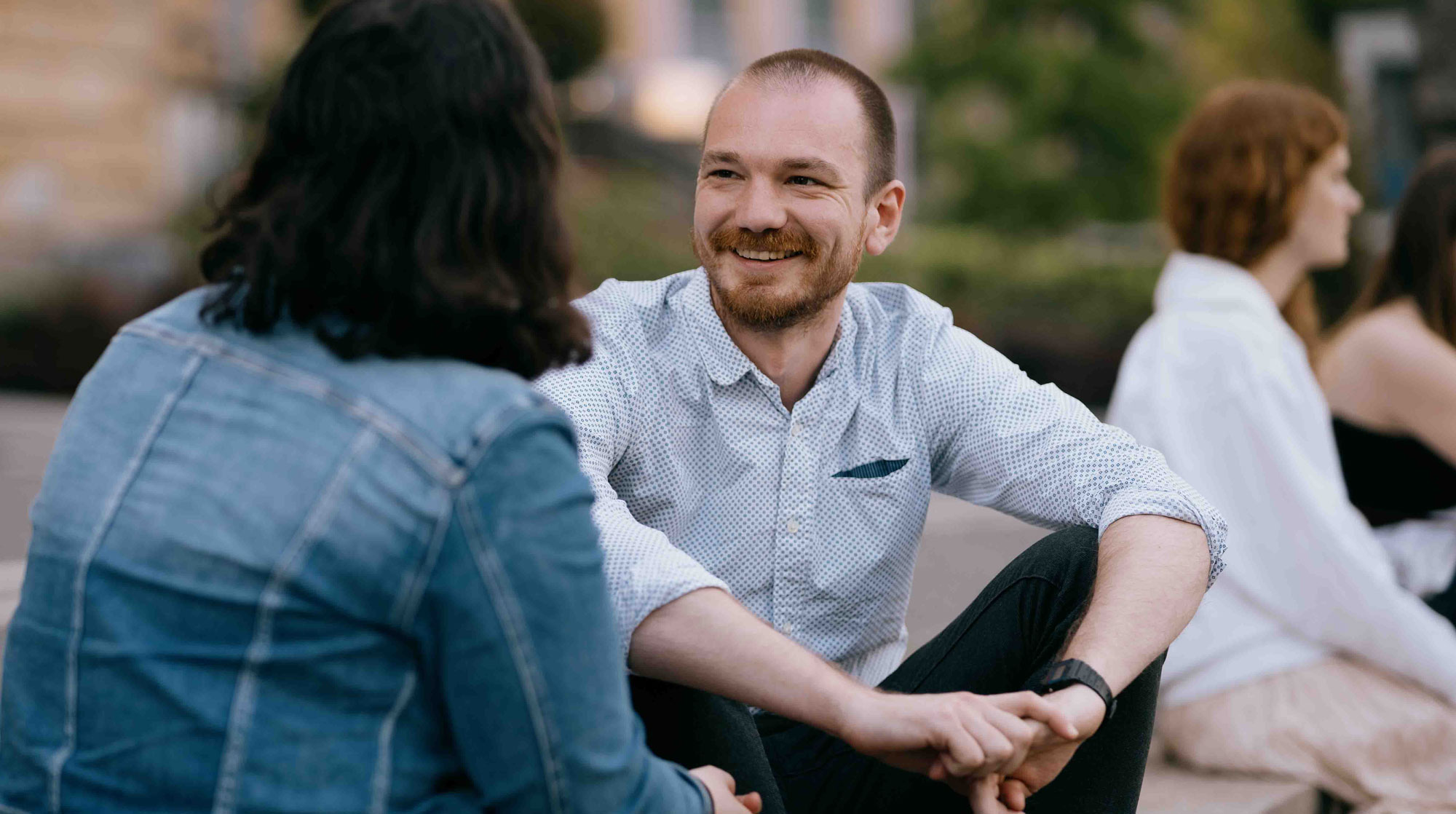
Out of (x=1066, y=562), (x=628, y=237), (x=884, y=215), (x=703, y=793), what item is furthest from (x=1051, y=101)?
(x=703, y=793)

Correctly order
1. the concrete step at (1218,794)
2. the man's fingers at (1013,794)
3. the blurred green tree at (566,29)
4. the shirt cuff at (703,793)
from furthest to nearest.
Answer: the blurred green tree at (566,29), the concrete step at (1218,794), the man's fingers at (1013,794), the shirt cuff at (703,793)

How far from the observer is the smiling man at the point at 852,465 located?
2145 millimetres

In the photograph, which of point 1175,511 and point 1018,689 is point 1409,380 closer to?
point 1175,511

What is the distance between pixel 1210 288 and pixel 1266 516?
0.58 m

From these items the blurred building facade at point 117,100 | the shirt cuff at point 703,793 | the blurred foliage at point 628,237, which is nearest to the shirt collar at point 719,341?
the shirt cuff at point 703,793

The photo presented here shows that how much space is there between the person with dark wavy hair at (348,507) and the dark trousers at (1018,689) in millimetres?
834

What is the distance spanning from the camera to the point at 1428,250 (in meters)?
3.77

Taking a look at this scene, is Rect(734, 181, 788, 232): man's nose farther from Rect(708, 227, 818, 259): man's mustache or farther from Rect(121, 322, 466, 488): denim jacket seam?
Rect(121, 322, 466, 488): denim jacket seam

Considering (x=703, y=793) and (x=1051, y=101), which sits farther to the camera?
(x=1051, y=101)

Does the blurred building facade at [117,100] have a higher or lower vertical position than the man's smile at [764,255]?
lower

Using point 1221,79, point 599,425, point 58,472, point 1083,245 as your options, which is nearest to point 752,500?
point 599,425

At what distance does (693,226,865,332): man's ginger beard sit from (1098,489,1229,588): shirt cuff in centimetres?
59

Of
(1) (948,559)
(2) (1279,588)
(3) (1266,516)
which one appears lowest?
(1) (948,559)

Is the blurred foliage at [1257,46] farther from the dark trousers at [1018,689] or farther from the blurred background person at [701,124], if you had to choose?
the dark trousers at [1018,689]
